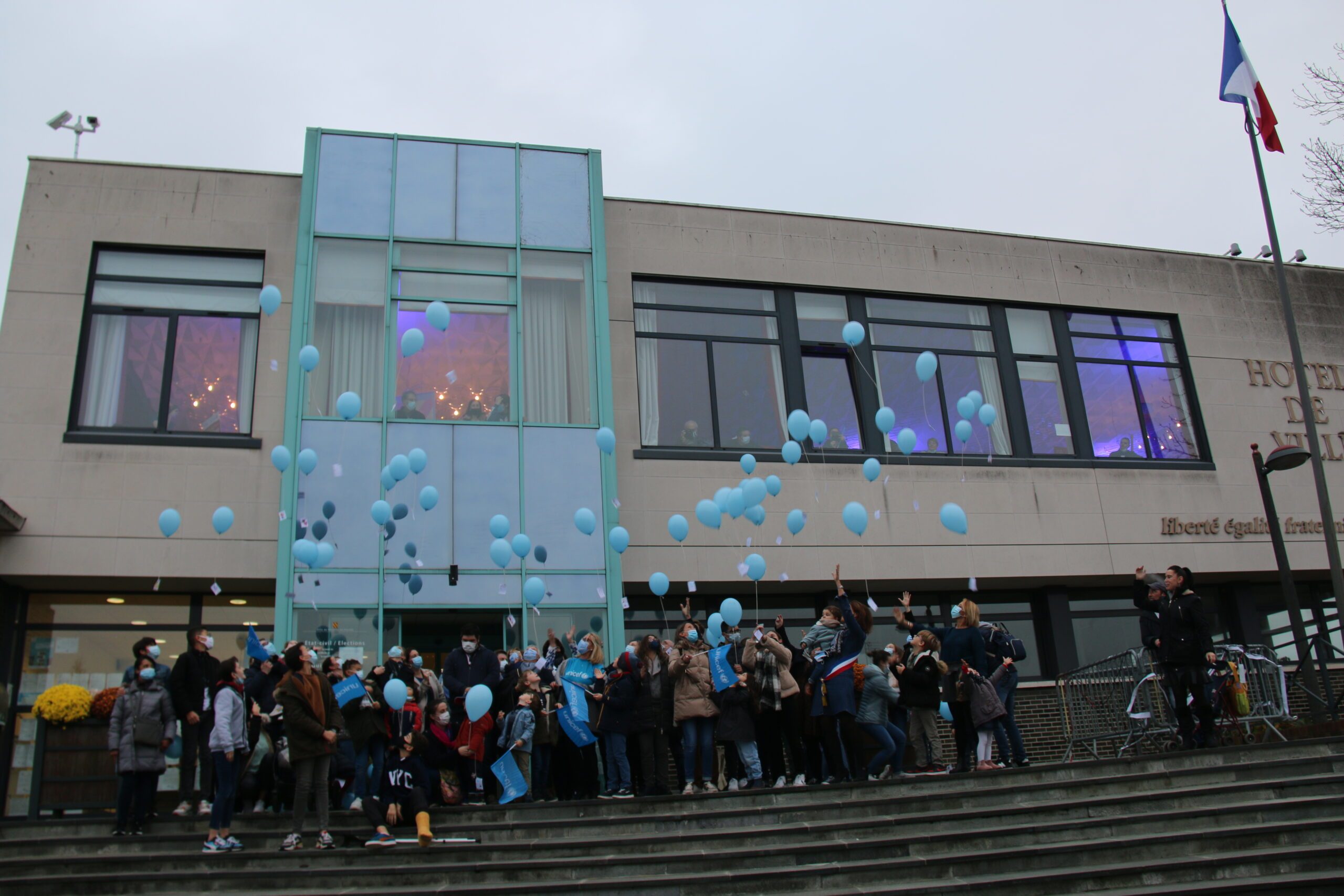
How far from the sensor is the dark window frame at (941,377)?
59.9 ft

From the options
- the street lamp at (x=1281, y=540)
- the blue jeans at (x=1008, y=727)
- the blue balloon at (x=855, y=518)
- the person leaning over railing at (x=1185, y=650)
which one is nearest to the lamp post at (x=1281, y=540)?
the street lamp at (x=1281, y=540)

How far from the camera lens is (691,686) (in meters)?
11.6

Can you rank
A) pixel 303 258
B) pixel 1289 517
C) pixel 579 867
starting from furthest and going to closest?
pixel 1289 517 → pixel 303 258 → pixel 579 867

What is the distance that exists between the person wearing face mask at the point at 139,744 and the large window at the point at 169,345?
6.00m

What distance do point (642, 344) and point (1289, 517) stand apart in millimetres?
11451

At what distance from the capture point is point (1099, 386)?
19984mm

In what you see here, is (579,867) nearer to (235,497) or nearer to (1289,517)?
(235,497)

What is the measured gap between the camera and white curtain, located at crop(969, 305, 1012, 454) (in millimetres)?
19031

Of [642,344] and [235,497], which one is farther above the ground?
[642,344]

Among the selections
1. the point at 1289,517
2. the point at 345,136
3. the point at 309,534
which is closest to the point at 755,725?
the point at 309,534

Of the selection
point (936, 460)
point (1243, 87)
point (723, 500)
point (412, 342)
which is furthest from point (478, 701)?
point (1243, 87)

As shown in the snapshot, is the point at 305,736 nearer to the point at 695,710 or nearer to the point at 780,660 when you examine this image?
the point at 695,710

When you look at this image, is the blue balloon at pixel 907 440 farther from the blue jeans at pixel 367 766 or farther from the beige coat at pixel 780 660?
the blue jeans at pixel 367 766

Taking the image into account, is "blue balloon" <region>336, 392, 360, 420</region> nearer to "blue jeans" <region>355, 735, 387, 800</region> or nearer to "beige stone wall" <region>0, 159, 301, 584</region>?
"beige stone wall" <region>0, 159, 301, 584</region>
